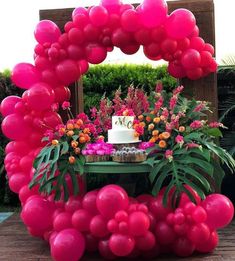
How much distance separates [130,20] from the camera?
4.31 metres

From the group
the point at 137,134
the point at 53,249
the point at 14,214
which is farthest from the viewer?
the point at 14,214

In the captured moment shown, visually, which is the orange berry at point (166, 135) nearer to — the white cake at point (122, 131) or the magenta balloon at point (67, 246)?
the white cake at point (122, 131)

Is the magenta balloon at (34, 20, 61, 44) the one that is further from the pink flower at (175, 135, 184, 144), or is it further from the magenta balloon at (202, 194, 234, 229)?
the magenta balloon at (202, 194, 234, 229)

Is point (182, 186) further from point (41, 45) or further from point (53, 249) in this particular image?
point (41, 45)

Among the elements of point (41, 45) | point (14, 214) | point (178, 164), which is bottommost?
point (14, 214)

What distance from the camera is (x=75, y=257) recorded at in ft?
12.7

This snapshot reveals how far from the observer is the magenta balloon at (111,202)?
378cm

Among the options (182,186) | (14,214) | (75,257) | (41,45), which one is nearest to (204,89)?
(182,186)

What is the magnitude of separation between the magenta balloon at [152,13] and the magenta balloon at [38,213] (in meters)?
1.98

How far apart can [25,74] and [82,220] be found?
1.72 meters

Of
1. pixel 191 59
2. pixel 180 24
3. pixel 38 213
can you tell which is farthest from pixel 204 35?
pixel 38 213

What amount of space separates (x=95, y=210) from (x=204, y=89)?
1.88 m

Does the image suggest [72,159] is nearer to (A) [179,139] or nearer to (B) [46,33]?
(A) [179,139]

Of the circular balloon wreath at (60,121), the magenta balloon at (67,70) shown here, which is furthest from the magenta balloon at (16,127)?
the magenta balloon at (67,70)
